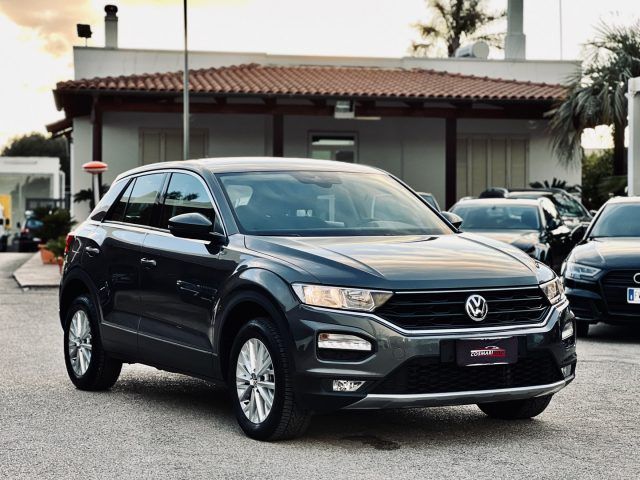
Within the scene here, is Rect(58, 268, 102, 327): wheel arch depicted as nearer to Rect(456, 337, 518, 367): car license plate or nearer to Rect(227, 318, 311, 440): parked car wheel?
Rect(227, 318, 311, 440): parked car wheel

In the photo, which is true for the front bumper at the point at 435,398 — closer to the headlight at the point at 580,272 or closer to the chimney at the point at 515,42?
the headlight at the point at 580,272

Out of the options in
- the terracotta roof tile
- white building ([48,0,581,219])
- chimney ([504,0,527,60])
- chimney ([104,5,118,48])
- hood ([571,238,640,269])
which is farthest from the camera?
chimney ([504,0,527,60])

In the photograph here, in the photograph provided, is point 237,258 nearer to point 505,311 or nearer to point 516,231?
point 505,311

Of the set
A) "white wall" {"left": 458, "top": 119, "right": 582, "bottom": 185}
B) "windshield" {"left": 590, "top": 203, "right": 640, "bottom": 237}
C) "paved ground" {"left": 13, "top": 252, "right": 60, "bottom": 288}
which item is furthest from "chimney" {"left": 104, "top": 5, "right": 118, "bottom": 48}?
"windshield" {"left": 590, "top": 203, "right": 640, "bottom": 237}

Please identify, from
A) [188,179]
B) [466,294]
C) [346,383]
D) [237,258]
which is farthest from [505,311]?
[188,179]

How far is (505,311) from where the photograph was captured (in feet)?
22.4

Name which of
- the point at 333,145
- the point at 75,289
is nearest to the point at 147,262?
the point at 75,289

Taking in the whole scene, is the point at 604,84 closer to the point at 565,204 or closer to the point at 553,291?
the point at 565,204

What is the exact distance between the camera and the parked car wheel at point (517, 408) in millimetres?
7621

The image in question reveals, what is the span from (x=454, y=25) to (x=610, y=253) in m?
45.2

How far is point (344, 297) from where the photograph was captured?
21.6 feet

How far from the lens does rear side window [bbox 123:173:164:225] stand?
874cm

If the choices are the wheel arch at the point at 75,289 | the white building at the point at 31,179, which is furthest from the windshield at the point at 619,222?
the white building at the point at 31,179

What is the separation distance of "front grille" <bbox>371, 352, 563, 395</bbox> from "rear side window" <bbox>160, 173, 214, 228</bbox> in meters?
1.88
